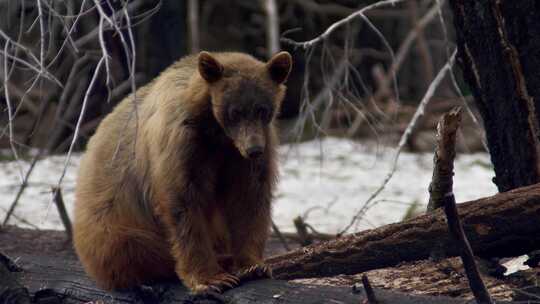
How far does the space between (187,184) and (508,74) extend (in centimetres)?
214

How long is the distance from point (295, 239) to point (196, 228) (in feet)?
10.4

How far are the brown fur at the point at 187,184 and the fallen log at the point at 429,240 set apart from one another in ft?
1.13

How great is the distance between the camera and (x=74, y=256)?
737 cm

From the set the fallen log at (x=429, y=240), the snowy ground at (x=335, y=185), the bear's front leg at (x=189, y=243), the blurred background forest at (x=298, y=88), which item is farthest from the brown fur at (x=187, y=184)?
the snowy ground at (x=335, y=185)

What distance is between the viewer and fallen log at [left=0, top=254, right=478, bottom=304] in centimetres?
390

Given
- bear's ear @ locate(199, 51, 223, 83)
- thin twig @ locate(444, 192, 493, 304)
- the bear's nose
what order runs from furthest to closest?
bear's ear @ locate(199, 51, 223, 83) → the bear's nose → thin twig @ locate(444, 192, 493, 304)

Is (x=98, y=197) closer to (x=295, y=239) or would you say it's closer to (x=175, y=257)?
(x=175, y=257)

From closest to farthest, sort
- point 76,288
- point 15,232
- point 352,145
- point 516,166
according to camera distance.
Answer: point 76,288
point 516,166
point 15,232
point 352,145

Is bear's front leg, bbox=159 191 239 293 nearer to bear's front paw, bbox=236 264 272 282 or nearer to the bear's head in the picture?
bear's front paw, bbox=236 264 272 282

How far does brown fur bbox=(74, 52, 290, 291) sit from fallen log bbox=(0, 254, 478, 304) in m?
0.09

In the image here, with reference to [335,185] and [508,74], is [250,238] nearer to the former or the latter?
[508,74]

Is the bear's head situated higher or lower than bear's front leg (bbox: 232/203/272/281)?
higher

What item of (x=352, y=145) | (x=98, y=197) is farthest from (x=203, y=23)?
(x=98, y=197)

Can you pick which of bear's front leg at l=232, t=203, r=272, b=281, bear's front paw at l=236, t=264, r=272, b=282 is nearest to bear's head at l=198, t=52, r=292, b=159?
bear's front leg at l=232, t=203, r=272, b=281
